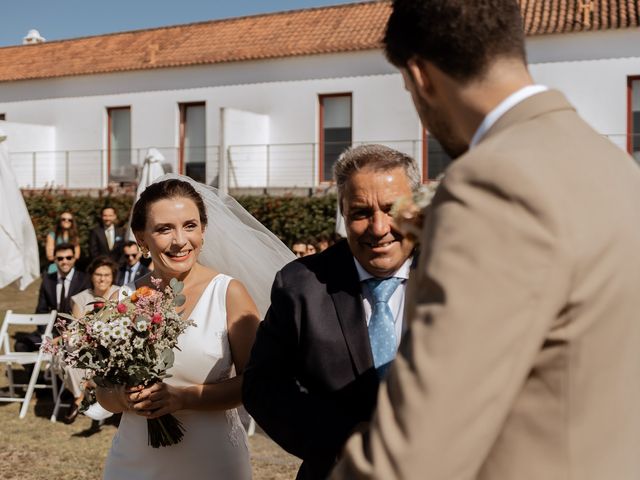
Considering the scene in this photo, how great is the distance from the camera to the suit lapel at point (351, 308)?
8.61 feet

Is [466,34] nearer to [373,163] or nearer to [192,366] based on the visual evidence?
[373,163]

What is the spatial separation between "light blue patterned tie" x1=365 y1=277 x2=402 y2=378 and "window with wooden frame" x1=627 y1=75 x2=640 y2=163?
21320 millimetres

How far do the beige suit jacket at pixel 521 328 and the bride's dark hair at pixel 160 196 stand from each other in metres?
2.65

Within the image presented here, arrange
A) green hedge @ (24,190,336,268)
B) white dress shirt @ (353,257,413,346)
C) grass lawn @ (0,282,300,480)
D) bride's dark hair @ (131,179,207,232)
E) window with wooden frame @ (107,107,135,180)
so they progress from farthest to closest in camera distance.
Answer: window with wooden frame @ (107,107,135,180) → green hedge @ (24,190,336,268) → grass lawn @ (0,282,300,480) → bride's dark hair @ (131,179,207,232) → white dress shirt @ (353,257,413,346)

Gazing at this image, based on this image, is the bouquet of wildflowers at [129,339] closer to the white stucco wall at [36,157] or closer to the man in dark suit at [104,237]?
the man in dark suit at [104,237]

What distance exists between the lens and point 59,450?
8102 millimetres

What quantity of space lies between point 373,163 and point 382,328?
0.60 metres

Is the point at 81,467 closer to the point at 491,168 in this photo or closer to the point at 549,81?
the point at 491,168

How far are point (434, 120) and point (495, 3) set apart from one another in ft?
0.85

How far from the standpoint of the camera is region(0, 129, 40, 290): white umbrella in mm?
9469

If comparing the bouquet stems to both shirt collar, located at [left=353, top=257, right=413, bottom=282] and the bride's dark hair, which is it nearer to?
the bride's dark hair

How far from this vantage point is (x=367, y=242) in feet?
9.37

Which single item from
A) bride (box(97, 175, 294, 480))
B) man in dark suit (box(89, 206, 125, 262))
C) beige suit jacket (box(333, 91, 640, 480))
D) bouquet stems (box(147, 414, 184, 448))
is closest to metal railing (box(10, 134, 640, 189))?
man in dark suit (box(89, 206, 125, 262))

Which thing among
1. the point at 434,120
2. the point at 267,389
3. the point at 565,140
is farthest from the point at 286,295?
the point at 565,140
